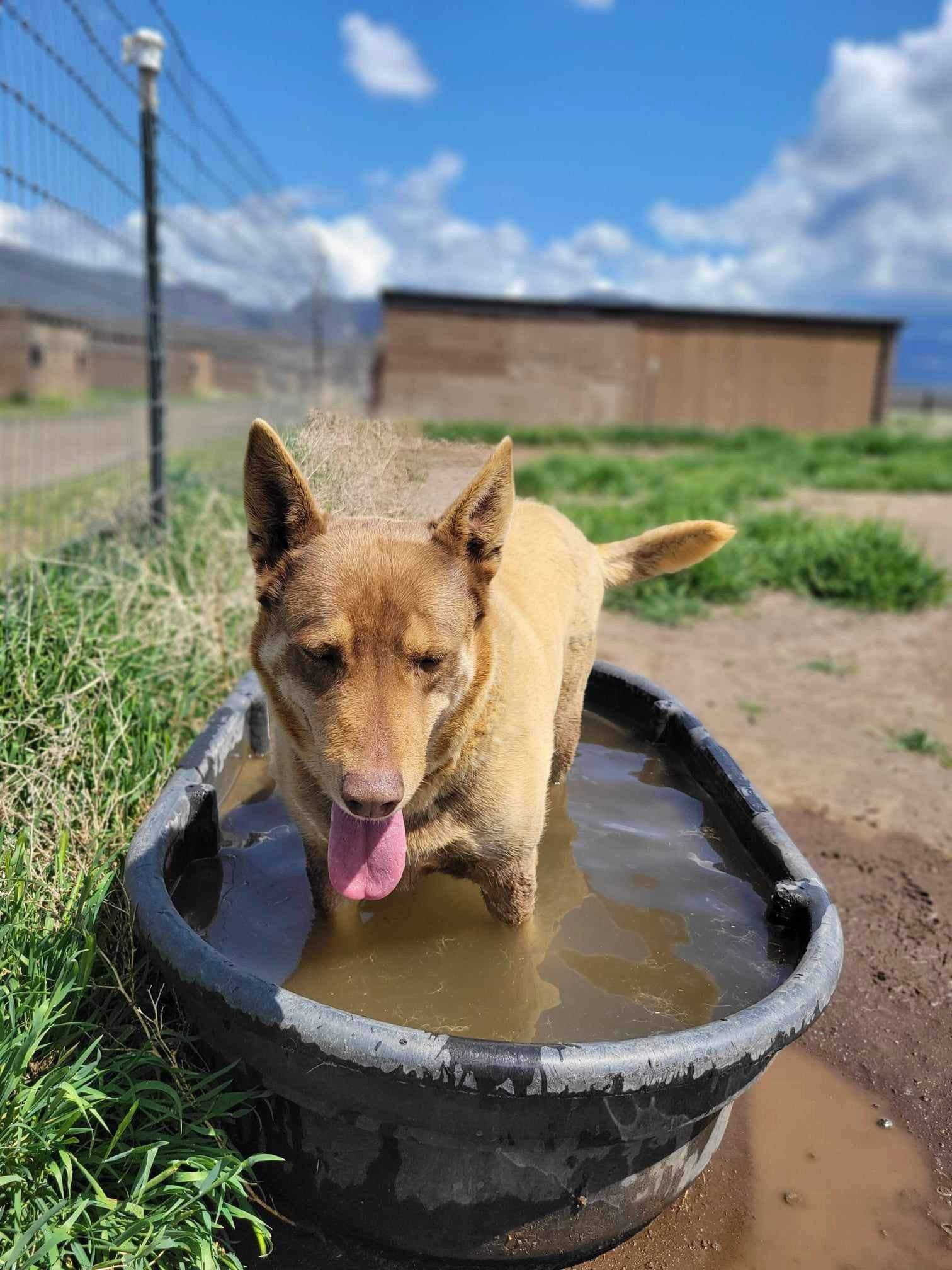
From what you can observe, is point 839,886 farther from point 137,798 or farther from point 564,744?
point 137,798

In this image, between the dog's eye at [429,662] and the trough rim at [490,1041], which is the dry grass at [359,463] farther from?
the trough rim at [490,1041]

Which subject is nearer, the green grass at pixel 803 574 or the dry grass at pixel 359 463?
the dry grass at pixel 359 463

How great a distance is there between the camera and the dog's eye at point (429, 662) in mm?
2348

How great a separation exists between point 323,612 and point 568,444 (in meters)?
20.8

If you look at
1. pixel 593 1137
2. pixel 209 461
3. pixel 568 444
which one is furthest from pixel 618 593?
pixel 568 444

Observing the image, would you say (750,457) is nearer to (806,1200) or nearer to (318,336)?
(318,336)

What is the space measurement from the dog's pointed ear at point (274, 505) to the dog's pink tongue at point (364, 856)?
74 cm

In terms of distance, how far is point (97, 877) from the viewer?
2672mm

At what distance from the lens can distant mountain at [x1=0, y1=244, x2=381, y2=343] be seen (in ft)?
24.5

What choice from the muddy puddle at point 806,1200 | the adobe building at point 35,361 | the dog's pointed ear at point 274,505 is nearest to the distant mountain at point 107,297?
the dog's pointed ear at point 274,505

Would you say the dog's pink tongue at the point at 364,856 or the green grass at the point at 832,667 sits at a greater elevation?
the dog's pink tongue at the point at 364,856

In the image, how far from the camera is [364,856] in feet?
7.69

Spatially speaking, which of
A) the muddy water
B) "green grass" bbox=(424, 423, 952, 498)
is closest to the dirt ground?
the muddy water

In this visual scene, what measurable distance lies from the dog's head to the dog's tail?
64.8 inches
